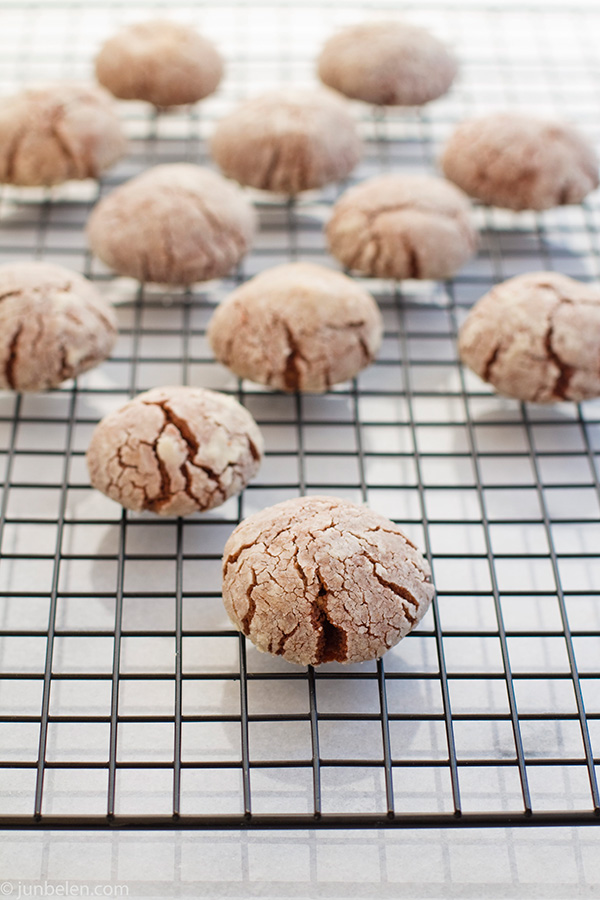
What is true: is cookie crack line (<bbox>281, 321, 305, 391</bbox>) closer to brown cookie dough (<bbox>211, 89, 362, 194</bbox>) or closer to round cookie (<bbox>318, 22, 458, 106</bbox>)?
brown cookie dough (<bbox>211, 89, 362, 194</bbox>)

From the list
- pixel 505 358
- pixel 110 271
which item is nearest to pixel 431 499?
pixel 505 358

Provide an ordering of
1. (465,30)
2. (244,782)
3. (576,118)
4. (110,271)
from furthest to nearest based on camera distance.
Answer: (465,30) < (576,118) < (110,271) < (244,782)

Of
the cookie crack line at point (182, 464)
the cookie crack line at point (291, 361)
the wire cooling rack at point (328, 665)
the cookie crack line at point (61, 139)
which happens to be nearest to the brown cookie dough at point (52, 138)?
the cookie crack line at point (61, 139)

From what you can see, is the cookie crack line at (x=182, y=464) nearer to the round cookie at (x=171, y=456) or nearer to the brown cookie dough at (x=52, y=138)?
the round cookie at (x=171, y=456)

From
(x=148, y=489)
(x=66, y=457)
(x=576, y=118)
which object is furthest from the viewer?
(x=576, y=118)

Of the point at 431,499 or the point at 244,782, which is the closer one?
the point at 244,782

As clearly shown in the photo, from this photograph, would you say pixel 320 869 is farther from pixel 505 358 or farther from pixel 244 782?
pixel 505 358

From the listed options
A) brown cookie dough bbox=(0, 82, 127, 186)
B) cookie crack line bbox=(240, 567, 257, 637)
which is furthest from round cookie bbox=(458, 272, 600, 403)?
brown cookie dough bbox=(0, 82, 127, 186)
